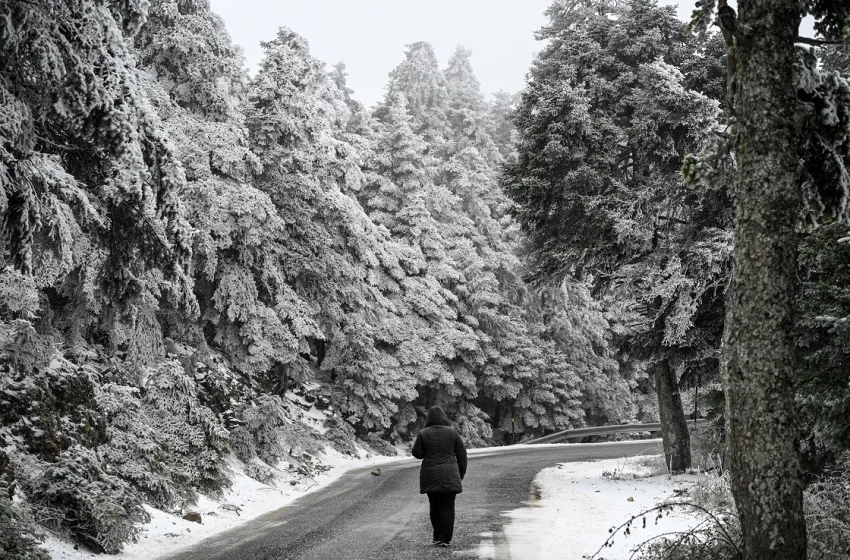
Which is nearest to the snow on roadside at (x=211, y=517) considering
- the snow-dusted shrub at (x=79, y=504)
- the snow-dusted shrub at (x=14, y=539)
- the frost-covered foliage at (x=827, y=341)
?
the snow-dusted shrub at (x=79, y=504)

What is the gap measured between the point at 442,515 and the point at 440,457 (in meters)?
0.70

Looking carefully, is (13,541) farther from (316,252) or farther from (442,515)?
(316,252)

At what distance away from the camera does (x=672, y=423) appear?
49.6 feet

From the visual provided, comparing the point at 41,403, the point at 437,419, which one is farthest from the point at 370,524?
the point at 41,403

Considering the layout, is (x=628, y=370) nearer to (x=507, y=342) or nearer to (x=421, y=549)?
(x=507, y=342)

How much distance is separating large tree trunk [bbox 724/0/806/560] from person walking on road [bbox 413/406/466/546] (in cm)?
373

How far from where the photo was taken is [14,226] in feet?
A: 19.6

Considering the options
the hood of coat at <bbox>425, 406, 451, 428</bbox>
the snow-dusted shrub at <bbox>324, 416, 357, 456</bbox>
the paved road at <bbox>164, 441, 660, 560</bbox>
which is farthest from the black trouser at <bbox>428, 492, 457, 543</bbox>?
the snow-dusted shrub at <bbox>324, 416, 357, 456</bbox>

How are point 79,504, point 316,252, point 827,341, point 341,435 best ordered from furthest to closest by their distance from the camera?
point 341,435 → point 316,252 → point 827,341 → point 79,504

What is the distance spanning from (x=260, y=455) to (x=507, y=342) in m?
17.5

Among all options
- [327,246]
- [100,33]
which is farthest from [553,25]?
[100,33]

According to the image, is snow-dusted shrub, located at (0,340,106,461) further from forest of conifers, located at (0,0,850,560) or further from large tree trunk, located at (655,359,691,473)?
large tree trunk, located at (655,359,691,473)

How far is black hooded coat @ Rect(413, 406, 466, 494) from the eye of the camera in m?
8.23

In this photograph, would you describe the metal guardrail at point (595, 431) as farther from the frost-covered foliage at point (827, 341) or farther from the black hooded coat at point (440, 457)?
the black hooded coat at point (440, 457)
